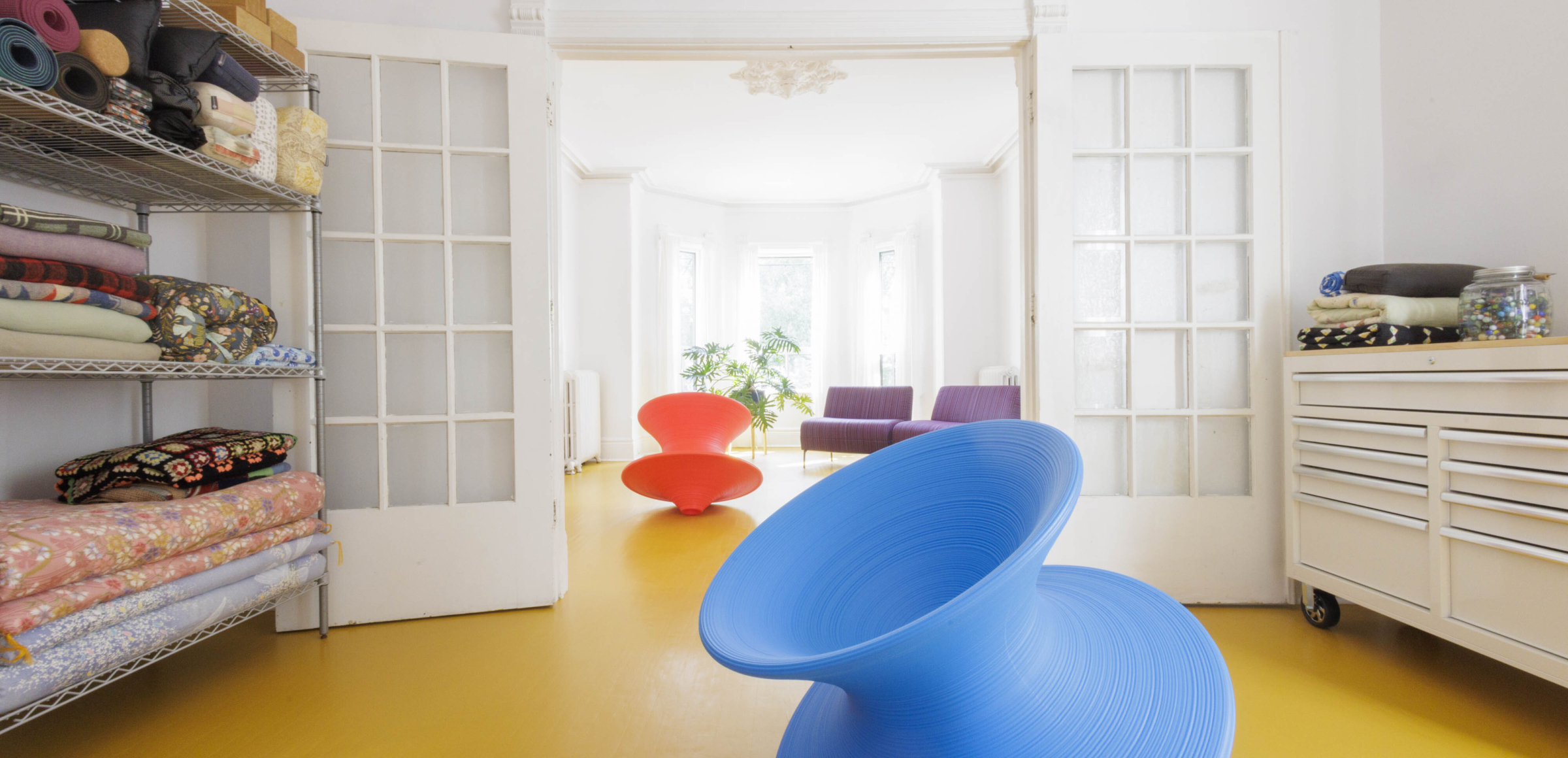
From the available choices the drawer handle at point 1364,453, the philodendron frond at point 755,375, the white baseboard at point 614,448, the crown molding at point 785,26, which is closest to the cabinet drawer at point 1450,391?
the drawer handle at point 1364,453

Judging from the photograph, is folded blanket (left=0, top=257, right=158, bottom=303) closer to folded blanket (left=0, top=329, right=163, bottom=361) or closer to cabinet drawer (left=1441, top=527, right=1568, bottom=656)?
folded blanket (left=0, top=329, right=163, bottom=361)

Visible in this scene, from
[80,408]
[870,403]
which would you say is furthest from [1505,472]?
[870,403]

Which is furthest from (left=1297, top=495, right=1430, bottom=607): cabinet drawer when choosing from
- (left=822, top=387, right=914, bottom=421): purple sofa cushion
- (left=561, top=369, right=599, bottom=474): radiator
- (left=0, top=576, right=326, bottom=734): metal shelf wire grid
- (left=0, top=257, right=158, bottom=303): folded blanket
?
(left=561, top=369, right=599, bottom=474): radiator

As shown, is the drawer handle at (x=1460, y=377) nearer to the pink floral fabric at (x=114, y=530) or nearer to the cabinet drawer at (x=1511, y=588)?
the cabinet drawer at (x=1511, y=588)

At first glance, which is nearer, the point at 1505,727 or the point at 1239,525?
the point at 1505,727

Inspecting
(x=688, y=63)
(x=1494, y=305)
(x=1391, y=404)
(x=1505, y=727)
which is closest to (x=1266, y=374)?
(x=1391, y=404)

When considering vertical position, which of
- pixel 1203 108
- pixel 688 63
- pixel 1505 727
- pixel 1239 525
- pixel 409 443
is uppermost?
pixel 688 63

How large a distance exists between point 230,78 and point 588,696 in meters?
1.81

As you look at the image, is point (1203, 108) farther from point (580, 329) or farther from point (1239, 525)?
point (580, 329)

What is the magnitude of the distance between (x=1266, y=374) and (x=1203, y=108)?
0.93 m

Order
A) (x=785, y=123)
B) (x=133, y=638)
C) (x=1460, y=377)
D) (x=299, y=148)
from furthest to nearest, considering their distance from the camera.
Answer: (x=785, y=123)
(x=299, y=148)
(x=1460, y=377)
(x=133, y=638)

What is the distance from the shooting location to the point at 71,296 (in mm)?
1384

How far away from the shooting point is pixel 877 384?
24.5ft

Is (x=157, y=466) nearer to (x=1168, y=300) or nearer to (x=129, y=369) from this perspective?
(x=129, y=369)
